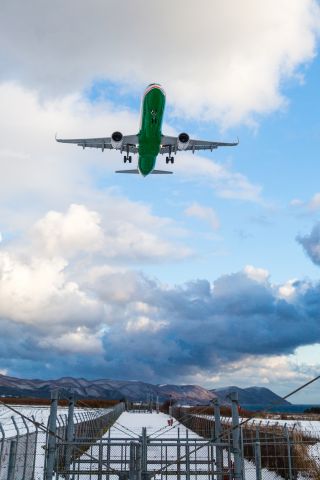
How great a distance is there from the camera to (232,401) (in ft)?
42.0

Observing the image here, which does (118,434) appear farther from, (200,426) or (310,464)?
(310,464)

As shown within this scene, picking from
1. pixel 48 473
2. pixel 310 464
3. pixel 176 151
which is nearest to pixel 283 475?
pixel 310 464

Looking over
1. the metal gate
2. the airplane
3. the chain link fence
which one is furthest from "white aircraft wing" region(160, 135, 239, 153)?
the metal gate

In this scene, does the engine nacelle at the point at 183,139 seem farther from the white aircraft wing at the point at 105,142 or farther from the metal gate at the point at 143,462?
the metal gate at the point at 143,462

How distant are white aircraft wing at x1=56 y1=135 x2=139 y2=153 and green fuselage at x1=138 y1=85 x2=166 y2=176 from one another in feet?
15.6

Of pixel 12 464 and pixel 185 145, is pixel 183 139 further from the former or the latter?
pixel 12 464

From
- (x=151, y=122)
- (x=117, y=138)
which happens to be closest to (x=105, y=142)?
(x=117, y=138)

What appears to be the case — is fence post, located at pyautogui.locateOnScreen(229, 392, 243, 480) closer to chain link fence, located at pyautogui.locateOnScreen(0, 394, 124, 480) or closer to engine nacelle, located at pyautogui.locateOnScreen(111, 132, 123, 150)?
chain link fence, located at pyautogui.locateOnScreen(0, 394, 124, 480)

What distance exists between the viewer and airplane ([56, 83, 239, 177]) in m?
41.8

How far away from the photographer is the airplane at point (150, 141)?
137 feet

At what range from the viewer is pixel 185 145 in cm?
4962

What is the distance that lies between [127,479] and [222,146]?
49.1m

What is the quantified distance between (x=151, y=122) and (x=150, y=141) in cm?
226

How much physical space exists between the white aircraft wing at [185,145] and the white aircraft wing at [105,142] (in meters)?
3.06
